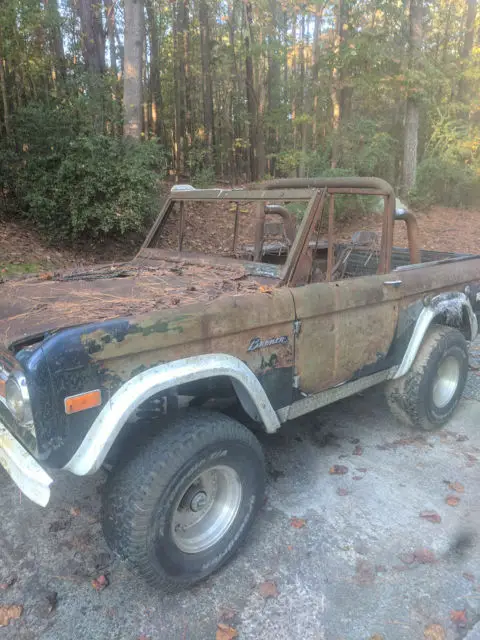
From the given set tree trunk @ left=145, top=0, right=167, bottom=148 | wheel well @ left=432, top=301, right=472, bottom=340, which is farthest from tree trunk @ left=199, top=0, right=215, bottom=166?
wheel well @ left=432, top=301, right=472, bottom=340

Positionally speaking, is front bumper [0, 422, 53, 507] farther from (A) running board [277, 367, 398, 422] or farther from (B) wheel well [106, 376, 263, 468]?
(A) running board [277, 367, 398, 422]

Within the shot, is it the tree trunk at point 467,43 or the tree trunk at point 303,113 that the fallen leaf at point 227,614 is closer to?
the tree trunk at point 303,113

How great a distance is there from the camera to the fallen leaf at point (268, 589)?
242 centimetres

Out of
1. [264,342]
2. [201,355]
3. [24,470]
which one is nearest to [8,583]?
[24,470]

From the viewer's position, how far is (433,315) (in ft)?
12.7

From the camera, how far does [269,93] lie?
802 inches

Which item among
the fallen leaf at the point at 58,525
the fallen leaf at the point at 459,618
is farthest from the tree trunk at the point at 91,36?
the fallen leaf at the point at 459,618

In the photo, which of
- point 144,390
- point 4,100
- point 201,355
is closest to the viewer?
point 144,390

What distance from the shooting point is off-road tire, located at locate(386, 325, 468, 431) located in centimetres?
383

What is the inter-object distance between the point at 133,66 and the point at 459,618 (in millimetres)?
10054

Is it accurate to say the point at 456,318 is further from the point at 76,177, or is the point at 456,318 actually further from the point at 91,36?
the point at 91,36

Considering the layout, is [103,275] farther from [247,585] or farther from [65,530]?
[247,585]

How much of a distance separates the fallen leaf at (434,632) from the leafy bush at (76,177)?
7.46m

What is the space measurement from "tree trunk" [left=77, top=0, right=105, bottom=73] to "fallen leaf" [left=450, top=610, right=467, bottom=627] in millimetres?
14164
